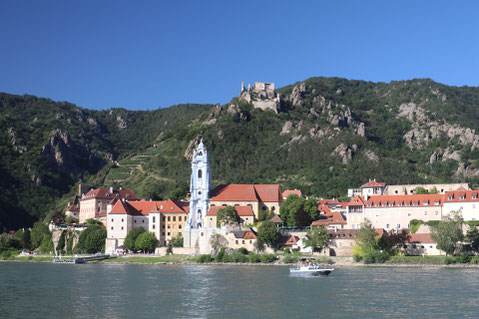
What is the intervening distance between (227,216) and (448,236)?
1188 inches

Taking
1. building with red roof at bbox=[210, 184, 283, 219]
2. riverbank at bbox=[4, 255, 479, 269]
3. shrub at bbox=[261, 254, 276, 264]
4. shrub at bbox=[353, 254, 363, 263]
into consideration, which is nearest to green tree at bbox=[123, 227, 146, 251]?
riverbank at bbox=[4, 255, 479, 269]

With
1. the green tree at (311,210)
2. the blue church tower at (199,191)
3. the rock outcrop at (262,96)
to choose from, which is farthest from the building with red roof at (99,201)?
the rock outcrop at (262,96)

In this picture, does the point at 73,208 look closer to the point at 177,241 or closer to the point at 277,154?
the point at 177,241

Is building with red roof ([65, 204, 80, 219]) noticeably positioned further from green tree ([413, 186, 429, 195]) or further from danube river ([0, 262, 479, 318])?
green tree ([413, 186, 429, 195])

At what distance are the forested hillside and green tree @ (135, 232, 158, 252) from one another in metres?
24.0

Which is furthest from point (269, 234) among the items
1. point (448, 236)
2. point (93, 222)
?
point (93, 222)

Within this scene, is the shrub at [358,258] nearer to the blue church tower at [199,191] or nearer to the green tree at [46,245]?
the blue church tower at [199,191]

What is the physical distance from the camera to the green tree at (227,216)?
85438mm

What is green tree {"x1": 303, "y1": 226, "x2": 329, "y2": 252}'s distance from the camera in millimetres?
76688

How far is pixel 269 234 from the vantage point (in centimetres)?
7975

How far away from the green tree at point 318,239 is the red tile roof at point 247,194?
58.0 feet

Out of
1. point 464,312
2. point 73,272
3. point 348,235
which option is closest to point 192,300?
point 464,312

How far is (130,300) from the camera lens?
44438 mm

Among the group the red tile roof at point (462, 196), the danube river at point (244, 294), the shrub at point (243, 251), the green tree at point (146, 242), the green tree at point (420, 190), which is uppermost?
the green tree at point (420, 190)
